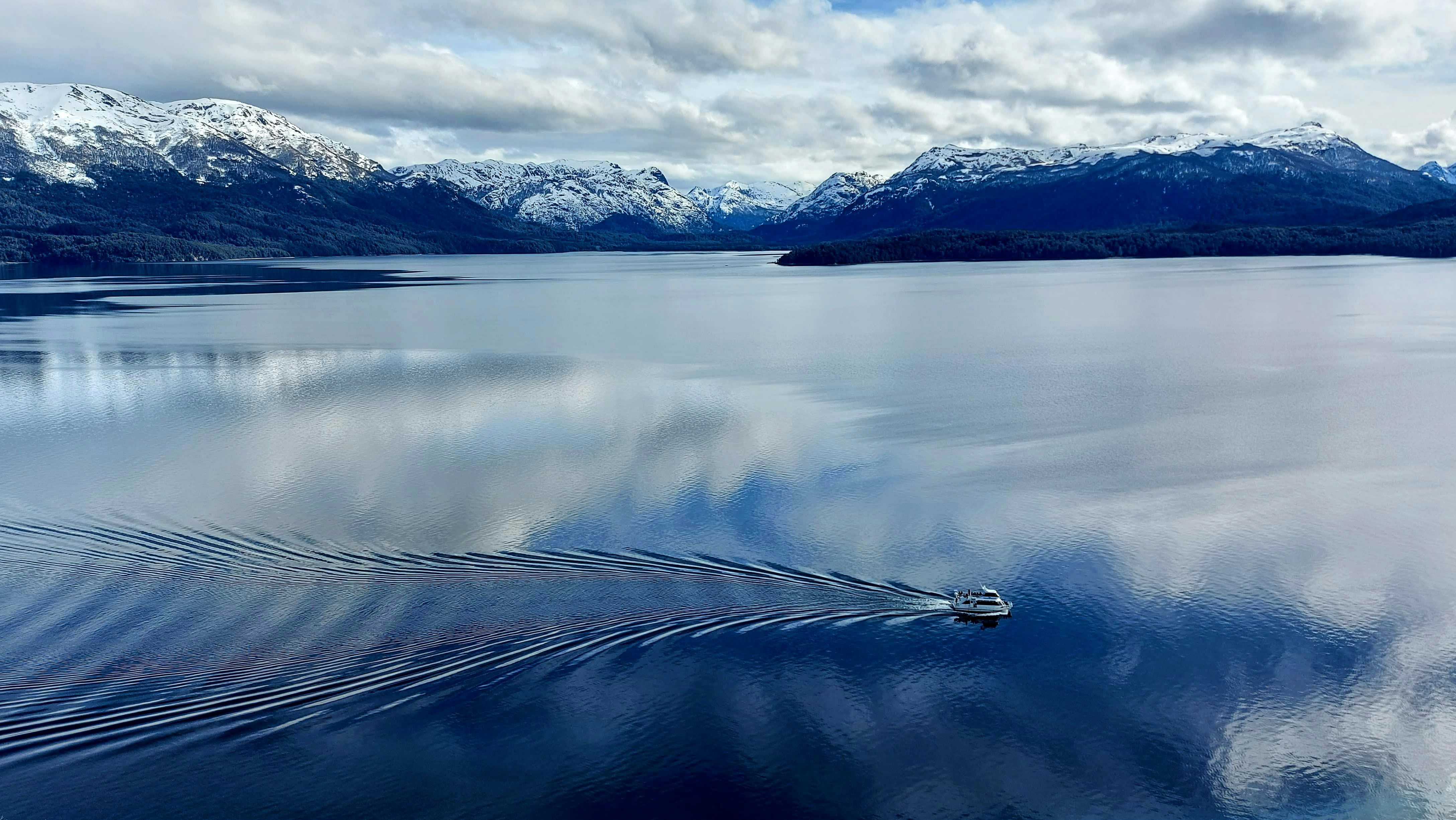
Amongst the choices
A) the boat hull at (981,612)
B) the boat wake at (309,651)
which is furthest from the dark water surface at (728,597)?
the boat hull at (981,612)

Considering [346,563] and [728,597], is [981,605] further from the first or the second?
[346,563]


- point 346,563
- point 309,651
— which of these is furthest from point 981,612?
point 346,563

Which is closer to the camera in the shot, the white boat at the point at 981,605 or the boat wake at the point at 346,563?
the white boat at the point at 981,605

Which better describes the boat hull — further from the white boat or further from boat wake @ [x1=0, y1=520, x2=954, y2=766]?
boat wake @ [x1=0, y1=520, x2=954, y2=766]

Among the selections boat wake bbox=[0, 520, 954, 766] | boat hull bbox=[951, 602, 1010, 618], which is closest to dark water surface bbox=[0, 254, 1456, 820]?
boat wake bbox=[0, 520, 954, 766]

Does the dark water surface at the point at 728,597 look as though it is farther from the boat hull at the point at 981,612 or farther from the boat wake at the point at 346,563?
the boat hull at the point at 981,612

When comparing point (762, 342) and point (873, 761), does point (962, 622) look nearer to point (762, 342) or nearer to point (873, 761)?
point (873, 761)

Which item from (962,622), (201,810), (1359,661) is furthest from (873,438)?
(201,810)
